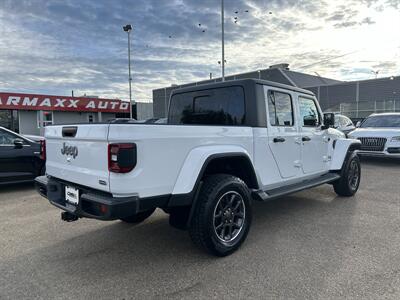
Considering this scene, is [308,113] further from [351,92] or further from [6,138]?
[351,92]

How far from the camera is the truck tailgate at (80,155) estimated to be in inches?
116

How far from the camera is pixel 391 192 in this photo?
668 centimetres

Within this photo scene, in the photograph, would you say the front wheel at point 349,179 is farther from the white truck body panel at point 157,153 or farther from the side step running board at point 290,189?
the white truck body panel at point 157,153

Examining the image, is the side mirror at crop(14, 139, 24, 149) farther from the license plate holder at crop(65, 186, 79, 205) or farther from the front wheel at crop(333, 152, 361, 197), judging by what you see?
the front wheel at crop(333, 152, 361, 197)

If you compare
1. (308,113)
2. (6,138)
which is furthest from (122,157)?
(6,138)

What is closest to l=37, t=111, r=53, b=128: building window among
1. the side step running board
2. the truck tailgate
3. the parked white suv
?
the parked white suv

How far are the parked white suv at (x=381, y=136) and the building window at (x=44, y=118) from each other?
21665 millimetres

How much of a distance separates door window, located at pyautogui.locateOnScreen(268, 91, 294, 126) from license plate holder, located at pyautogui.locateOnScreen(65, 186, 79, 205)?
2.57 metres

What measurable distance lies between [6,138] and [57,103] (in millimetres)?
18957

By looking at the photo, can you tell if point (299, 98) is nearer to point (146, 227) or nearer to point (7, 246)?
point (146, 227)

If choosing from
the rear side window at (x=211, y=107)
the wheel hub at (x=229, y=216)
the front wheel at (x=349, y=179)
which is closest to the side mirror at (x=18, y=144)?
the rear side window at (x=211, y=107)

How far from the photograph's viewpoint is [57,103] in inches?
974

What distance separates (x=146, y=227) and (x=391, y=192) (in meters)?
5.16

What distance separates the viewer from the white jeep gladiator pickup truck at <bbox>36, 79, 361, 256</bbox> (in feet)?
9.50
